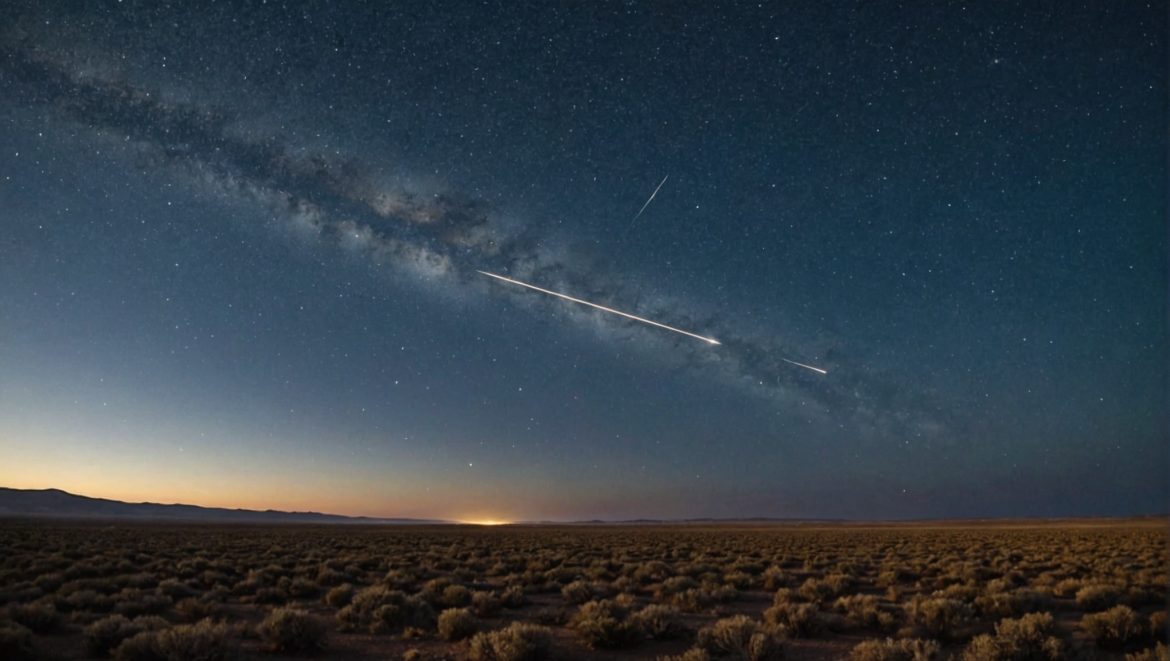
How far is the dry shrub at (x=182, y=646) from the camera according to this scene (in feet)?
29.6

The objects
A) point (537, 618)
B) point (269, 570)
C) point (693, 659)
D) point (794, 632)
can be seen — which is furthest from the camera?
point (269, 570)

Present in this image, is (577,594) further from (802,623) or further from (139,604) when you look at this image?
(139,604)

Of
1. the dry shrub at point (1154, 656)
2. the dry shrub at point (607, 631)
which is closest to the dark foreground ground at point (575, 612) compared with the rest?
the dry shrub at point (607, 631)

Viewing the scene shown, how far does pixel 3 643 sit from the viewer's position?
9969 mm

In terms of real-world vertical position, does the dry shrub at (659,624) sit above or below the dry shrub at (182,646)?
below

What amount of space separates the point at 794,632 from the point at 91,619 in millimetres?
14062

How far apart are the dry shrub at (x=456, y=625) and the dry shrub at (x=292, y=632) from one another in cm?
206

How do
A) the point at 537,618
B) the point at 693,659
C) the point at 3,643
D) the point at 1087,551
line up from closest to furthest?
the point at 693,659 → the point at 3,643 → the point at 537,618 → the point at 1087,551

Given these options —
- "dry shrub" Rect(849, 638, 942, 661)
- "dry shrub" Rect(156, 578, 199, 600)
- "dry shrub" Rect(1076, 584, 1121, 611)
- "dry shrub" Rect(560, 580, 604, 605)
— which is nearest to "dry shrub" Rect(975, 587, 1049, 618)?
"dry shrub" Rect(1076, 584, 1121, 611)

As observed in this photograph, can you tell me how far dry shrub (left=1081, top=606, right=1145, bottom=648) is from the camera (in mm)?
10828

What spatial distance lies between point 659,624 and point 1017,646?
5.58 meters

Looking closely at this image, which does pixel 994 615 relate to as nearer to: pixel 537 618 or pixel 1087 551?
pixel 537 618

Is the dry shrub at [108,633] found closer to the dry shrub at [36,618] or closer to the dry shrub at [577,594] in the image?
the dry shrub at [36,618]

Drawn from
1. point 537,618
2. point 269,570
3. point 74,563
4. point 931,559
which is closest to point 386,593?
point 537,618
